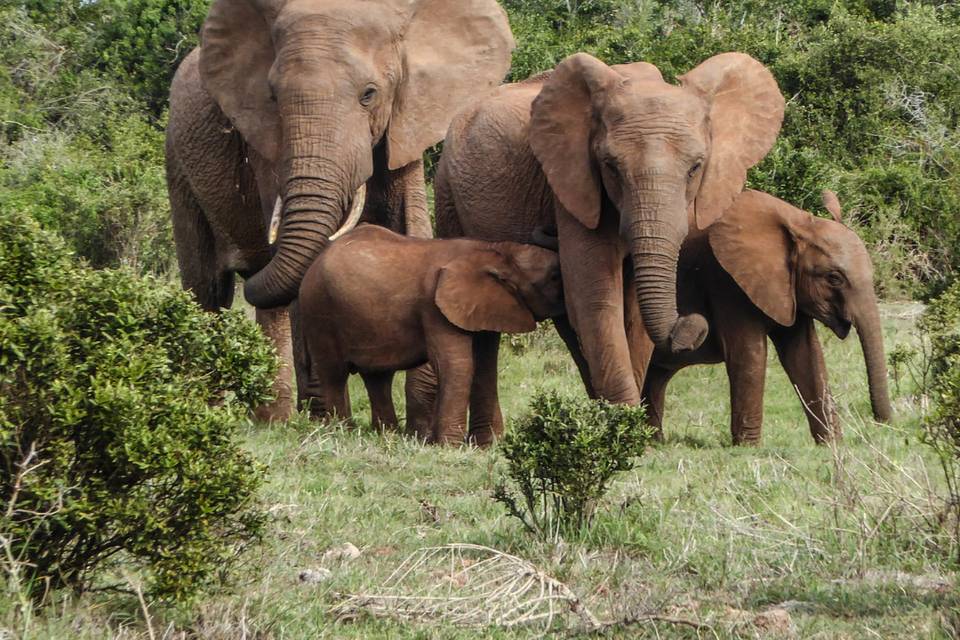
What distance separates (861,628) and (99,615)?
2271 mm

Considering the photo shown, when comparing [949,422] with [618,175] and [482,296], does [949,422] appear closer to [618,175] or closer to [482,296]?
[618,175]

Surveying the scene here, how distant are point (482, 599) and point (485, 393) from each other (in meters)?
4.42

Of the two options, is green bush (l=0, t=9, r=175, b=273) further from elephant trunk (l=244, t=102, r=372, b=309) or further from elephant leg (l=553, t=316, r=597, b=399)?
elephant leg (l=553, t=316, r=597, b=399)

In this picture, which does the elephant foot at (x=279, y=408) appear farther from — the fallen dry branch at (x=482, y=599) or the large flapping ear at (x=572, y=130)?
the fallen dry branch at (x=482, y=599)

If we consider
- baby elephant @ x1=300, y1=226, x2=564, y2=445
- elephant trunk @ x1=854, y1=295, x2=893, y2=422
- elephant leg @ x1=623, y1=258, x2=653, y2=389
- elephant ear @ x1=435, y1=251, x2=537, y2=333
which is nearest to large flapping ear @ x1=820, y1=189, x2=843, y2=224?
elephant trunk @ x1=854, y1=295, x2=893, y2=422

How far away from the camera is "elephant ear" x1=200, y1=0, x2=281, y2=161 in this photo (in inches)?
382

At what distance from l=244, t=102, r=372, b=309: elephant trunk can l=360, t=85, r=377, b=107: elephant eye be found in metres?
0.24

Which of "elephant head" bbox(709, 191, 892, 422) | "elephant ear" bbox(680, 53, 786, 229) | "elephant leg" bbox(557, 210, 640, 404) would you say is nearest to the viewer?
"elephant leg" bbox(557, 210, 640, 404)

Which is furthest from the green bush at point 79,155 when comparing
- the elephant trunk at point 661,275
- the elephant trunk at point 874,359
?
the elephant trunk at point 874,359

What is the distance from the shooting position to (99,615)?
487 cm

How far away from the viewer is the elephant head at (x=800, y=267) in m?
9.40

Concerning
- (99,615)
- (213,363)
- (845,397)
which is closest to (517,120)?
(845,397)

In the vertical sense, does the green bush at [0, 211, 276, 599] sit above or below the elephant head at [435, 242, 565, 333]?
below

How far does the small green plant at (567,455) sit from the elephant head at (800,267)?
325 centimetres
